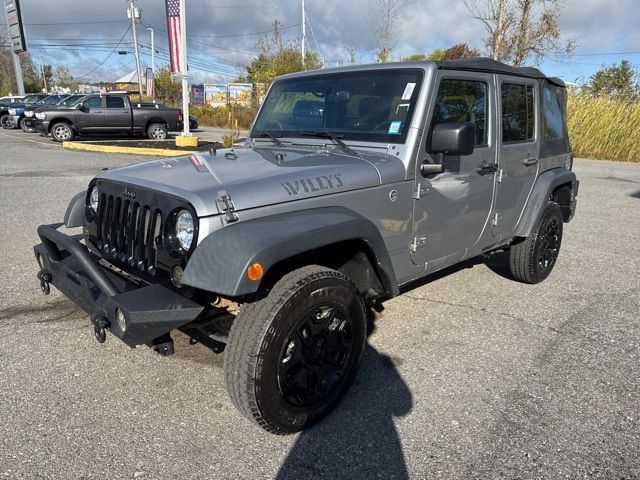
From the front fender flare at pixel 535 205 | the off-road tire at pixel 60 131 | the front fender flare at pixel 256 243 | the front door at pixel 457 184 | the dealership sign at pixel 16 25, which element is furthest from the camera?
the dealership sign at pixel 16 25

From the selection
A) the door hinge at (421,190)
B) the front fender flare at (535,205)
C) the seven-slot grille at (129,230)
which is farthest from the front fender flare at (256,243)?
the front fender flare at (535,205)

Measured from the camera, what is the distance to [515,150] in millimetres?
4121

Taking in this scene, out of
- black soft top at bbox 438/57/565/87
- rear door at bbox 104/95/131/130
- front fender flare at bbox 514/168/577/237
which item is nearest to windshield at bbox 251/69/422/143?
black soft top at bbox 438/57/565/87

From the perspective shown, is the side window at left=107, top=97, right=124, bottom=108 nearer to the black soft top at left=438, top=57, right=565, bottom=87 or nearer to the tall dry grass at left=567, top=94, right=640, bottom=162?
the tall dry grass at left=567, top=94, right=640, bottom=162

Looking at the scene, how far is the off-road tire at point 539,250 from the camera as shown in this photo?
4.58 metres

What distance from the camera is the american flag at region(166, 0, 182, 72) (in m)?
15.0

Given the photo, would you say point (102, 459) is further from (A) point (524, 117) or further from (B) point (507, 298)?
(A) point (524, 117)

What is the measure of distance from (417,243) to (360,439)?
1307 mm

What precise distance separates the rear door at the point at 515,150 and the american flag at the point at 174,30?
13266mm

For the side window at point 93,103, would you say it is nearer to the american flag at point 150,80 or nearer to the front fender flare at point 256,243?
the front fender flare at point 256,243

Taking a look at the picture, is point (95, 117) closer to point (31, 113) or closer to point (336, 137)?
point (31, 113)

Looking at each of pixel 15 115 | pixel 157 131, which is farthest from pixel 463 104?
pixel 15 115

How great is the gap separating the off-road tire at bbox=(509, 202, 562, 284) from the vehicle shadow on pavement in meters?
2.10

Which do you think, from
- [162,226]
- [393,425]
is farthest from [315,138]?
[393,425]
